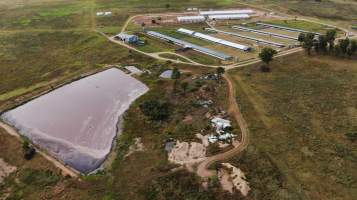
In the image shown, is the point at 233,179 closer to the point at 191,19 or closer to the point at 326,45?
the point at 326,45

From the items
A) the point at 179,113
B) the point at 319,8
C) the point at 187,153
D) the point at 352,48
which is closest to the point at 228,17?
the point at 319,8

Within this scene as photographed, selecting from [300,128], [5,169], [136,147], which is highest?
[300,128]

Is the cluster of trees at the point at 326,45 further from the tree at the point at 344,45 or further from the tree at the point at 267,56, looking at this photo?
the tree at the point at 267,56

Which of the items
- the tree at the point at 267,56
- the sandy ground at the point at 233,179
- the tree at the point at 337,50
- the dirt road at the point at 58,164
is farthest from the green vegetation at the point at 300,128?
the dirt road at the point at 58,164

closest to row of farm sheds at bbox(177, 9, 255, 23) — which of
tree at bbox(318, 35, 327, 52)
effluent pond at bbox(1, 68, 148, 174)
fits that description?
tree at bbox(318, 35, 327, 52)

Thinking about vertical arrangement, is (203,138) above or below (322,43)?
below
